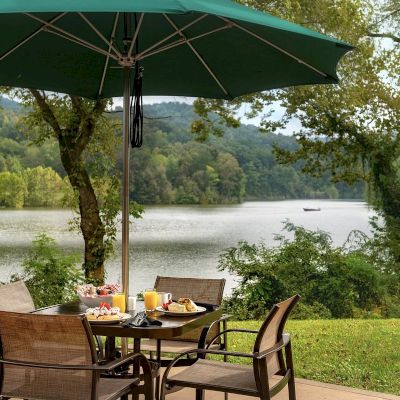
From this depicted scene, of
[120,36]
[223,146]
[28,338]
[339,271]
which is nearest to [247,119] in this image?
[339,271]

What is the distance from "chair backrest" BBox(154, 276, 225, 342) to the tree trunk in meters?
6.17

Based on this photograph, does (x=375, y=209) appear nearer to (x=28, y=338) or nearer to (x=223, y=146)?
(x=223, y=146)

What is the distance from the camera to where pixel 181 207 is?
61.7 ft

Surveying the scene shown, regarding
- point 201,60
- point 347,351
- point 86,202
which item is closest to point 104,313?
point 201,60

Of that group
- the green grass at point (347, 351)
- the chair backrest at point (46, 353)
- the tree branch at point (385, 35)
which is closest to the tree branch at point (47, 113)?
the green grass at point (347, 351)

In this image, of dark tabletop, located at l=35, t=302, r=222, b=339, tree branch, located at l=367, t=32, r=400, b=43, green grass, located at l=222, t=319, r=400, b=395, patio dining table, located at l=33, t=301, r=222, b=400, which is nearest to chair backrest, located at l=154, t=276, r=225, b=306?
patio dining table, located at l=33, t=301, r=222, b=400

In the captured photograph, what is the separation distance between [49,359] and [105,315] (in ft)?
1.93

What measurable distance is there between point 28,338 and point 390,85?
11172 millimetres

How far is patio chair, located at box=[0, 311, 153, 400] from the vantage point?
2.78m

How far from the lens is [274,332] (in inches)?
130

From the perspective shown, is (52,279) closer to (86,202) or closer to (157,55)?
(86,202)

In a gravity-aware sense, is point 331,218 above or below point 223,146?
below

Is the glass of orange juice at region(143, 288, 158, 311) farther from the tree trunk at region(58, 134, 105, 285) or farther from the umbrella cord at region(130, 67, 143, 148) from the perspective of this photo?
the tree trunk at region(58, 134, 105, 285)

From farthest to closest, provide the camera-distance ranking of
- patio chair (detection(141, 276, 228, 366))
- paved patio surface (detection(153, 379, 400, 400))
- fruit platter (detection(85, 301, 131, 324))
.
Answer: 1. paved patio surface (detection(153, 379, 400, 400))
2. patio chair (detection(141, 276, 228, 366))
3. fruit platter (detection(85, 301, 131, 324))
